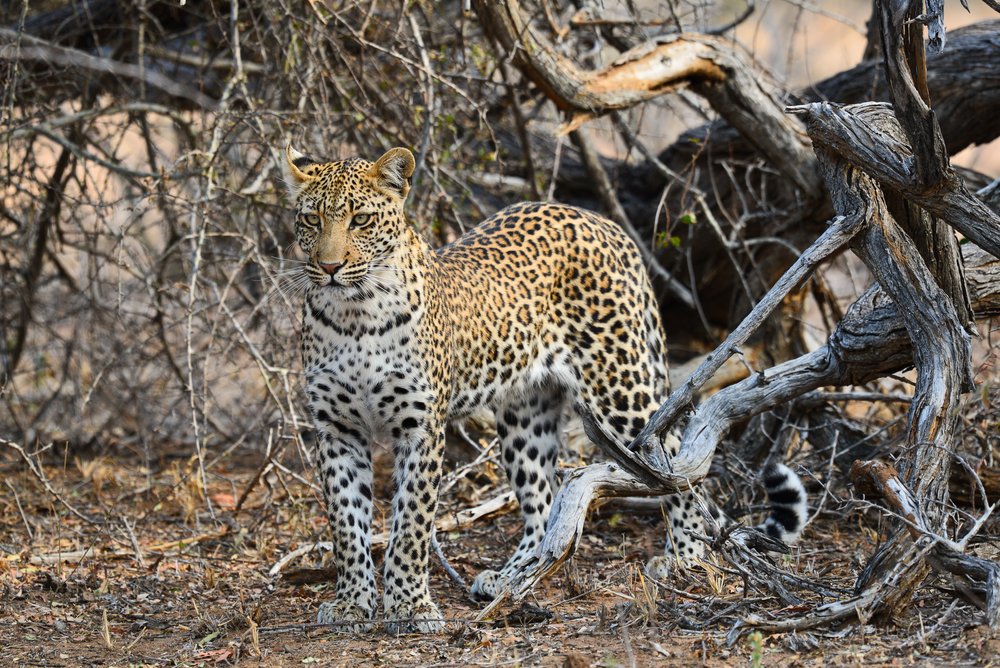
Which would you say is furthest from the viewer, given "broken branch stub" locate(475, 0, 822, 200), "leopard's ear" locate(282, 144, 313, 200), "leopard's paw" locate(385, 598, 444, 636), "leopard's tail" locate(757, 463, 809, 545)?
"broken branch stub" locate(475, 0, 822, 200)

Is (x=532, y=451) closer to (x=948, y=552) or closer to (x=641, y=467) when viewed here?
(x=641, y=467)

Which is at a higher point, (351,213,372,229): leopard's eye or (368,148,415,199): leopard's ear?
(368,148,415,199): leopard's ear

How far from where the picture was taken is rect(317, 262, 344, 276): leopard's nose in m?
5.25

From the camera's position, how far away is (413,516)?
18.0 feet

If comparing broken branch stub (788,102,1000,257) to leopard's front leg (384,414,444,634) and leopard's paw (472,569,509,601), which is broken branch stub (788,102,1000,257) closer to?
leopard's front leg (384,414,444,634)

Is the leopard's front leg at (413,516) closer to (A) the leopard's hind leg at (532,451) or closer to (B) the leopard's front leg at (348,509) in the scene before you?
(B) the leopard's front leg at (348,509)

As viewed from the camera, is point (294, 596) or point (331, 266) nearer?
point (331, 266)

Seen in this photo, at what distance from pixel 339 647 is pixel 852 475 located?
84.2 inches

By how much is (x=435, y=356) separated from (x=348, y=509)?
2.61 feet

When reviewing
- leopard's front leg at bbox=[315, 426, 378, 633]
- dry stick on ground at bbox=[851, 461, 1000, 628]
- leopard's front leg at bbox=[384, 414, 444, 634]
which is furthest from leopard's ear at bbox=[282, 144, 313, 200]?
dry stick on ground at bbox=[851, 461, 1000, 628]

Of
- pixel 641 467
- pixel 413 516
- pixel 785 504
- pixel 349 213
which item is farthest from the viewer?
pixel 785 504

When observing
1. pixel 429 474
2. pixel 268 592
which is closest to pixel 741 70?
pixel 429 474

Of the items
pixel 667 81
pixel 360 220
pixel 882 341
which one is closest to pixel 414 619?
pixel 360 220

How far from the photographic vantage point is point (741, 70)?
735 centimetres
